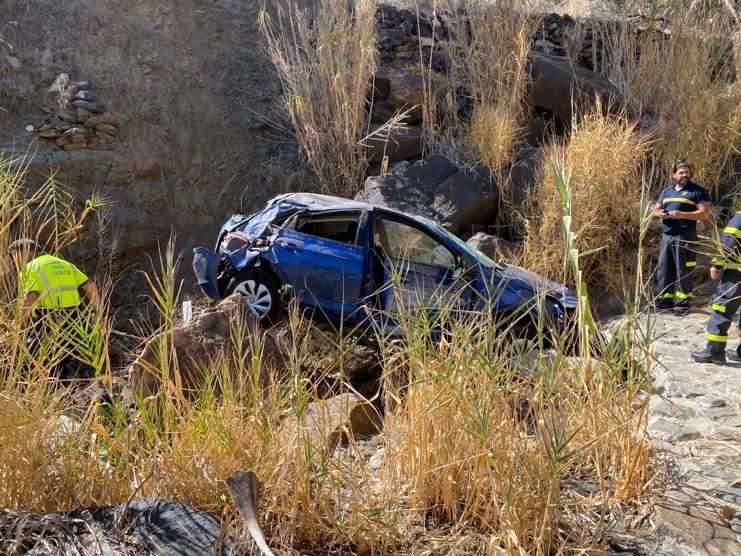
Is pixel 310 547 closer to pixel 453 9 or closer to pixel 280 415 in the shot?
pixel 280 415

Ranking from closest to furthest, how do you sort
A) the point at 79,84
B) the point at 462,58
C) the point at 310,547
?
the point at 310,547, the point at 79,84, the point at 462,58

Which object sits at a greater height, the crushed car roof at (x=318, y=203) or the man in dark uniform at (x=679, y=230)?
the crushed car roof at (x=318, y=203)

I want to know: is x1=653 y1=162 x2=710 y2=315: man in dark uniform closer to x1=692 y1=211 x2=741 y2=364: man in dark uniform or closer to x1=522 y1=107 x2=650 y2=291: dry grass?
x1=522 y1=107 x2=650 y2=291: dry grass

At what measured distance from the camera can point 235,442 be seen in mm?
3207

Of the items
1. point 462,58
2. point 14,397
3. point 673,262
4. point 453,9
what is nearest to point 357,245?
point 673,262

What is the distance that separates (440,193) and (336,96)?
213 centimetres

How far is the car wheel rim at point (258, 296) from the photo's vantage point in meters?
7.37

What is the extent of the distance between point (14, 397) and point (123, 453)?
1.66 ft

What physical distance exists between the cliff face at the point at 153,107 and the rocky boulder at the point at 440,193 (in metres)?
2.21

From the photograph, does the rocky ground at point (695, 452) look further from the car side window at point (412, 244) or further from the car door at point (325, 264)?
the car door at point (325, 264)

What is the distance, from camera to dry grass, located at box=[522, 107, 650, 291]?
31.0ft

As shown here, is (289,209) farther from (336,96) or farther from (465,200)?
(336,96)

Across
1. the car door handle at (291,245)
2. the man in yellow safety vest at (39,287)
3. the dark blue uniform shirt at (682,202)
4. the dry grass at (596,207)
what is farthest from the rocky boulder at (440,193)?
the man in yellow safety vest at (39,287)

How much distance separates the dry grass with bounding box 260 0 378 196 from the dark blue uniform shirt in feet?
14.2
